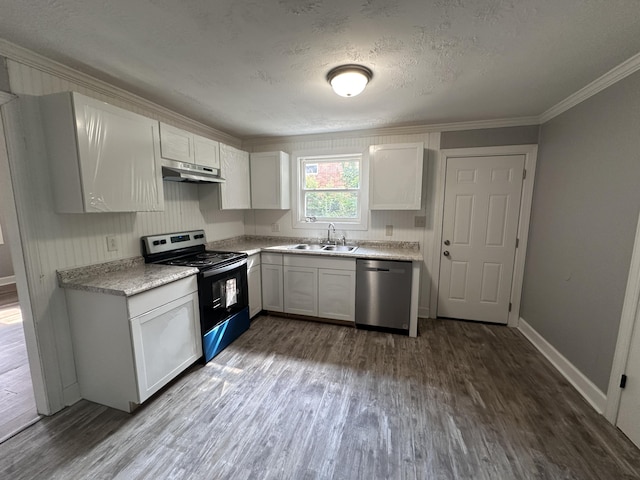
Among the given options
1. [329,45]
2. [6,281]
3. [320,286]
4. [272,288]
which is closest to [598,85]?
[329,45]

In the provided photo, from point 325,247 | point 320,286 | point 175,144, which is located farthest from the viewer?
point 325,247

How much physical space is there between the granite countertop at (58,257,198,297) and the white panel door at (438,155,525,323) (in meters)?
2.90

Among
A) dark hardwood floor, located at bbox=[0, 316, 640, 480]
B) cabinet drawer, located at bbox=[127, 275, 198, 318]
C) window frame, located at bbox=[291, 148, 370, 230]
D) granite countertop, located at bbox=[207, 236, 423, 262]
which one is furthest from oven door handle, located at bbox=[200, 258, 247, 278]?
window frame, located at bbox=[291, 148, 370, 230]

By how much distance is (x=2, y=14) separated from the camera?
128cm

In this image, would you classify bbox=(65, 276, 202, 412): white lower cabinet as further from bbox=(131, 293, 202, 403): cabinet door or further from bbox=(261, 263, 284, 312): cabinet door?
bbox=(261, 263, 284, 312): cabinet door

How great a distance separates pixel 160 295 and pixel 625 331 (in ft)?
10.3

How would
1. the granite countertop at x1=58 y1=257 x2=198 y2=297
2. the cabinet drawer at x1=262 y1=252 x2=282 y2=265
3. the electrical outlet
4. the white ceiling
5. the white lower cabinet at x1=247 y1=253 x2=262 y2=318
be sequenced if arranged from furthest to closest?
1. the cabinet drawer at x1=262 y1=252 x2=282 y2=265
2. the white lower cabinet at x1=247 y1=253 x2=262 y2=318
3. the electrical outlet
4. the granite countertop at x1=58 y1=257 x2=198 y2=297
5. the white ceiling

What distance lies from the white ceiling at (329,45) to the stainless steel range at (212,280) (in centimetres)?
136

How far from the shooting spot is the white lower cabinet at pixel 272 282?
3291 millimetres

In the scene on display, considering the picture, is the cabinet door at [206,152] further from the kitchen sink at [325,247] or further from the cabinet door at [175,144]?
the kitchen sink at [325,247]

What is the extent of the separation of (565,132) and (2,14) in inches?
155

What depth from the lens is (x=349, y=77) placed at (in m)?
1.80

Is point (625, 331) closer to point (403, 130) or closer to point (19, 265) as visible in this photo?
point (403, 130)

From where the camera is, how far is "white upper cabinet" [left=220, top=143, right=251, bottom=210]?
306cm
